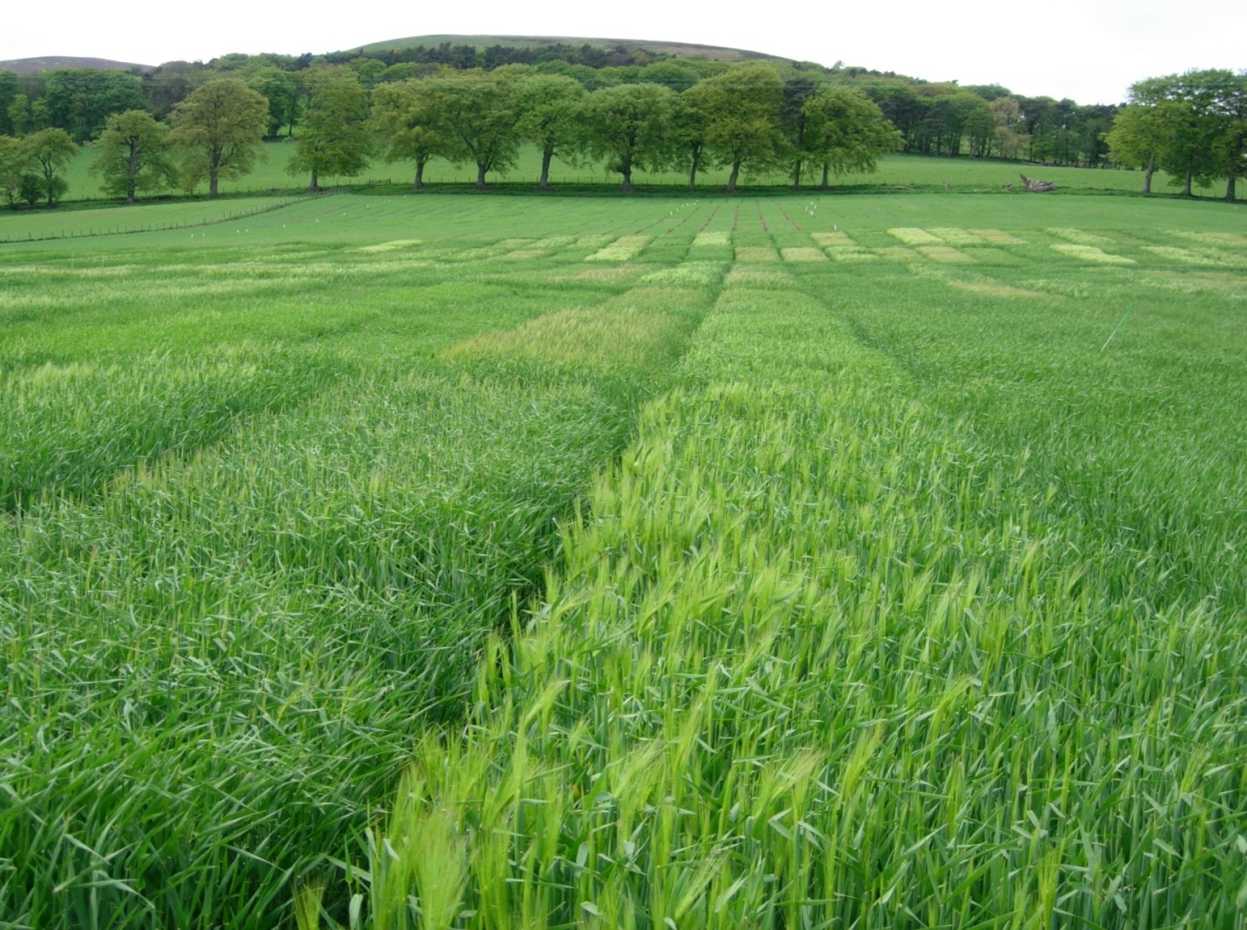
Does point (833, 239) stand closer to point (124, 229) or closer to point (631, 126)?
point (631, 126)

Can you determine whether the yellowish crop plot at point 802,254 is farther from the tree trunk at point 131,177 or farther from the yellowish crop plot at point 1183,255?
the tree trunk at point 131,177

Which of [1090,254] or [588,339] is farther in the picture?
[1090,254]

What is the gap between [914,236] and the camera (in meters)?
50.8

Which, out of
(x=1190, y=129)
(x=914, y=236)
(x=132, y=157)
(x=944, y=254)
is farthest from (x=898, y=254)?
(x=132, y=157)

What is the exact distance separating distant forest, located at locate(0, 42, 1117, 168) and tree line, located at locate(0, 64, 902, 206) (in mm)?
15006

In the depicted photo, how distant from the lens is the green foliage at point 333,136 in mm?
83062

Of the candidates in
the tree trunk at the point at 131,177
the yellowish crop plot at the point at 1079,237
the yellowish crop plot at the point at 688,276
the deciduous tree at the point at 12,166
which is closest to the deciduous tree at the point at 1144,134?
the yellowish crop plot at the point at 1079,237

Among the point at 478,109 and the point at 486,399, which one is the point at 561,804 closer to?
the point at 486,399

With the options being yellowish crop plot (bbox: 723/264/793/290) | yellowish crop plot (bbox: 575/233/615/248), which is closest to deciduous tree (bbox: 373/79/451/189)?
yellowish crop plot (bbox: 575/233/615/248)

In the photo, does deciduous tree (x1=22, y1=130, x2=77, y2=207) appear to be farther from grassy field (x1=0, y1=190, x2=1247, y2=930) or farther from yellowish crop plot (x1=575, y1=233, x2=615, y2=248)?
grassy field (x1=0, y1=190, x2=1247, y2=930)

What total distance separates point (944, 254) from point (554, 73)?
95120 millimetres

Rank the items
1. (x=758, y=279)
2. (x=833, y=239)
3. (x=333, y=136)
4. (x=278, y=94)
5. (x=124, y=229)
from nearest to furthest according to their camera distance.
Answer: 1. (x=758, y=279)
2. (x=833, y=239)
3. (x=124, y=229)
4. (x=333, y=136)
5. (x=278, y=94)

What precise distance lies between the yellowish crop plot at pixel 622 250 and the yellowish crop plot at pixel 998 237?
21031 millimetres

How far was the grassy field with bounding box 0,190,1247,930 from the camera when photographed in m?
1.73
